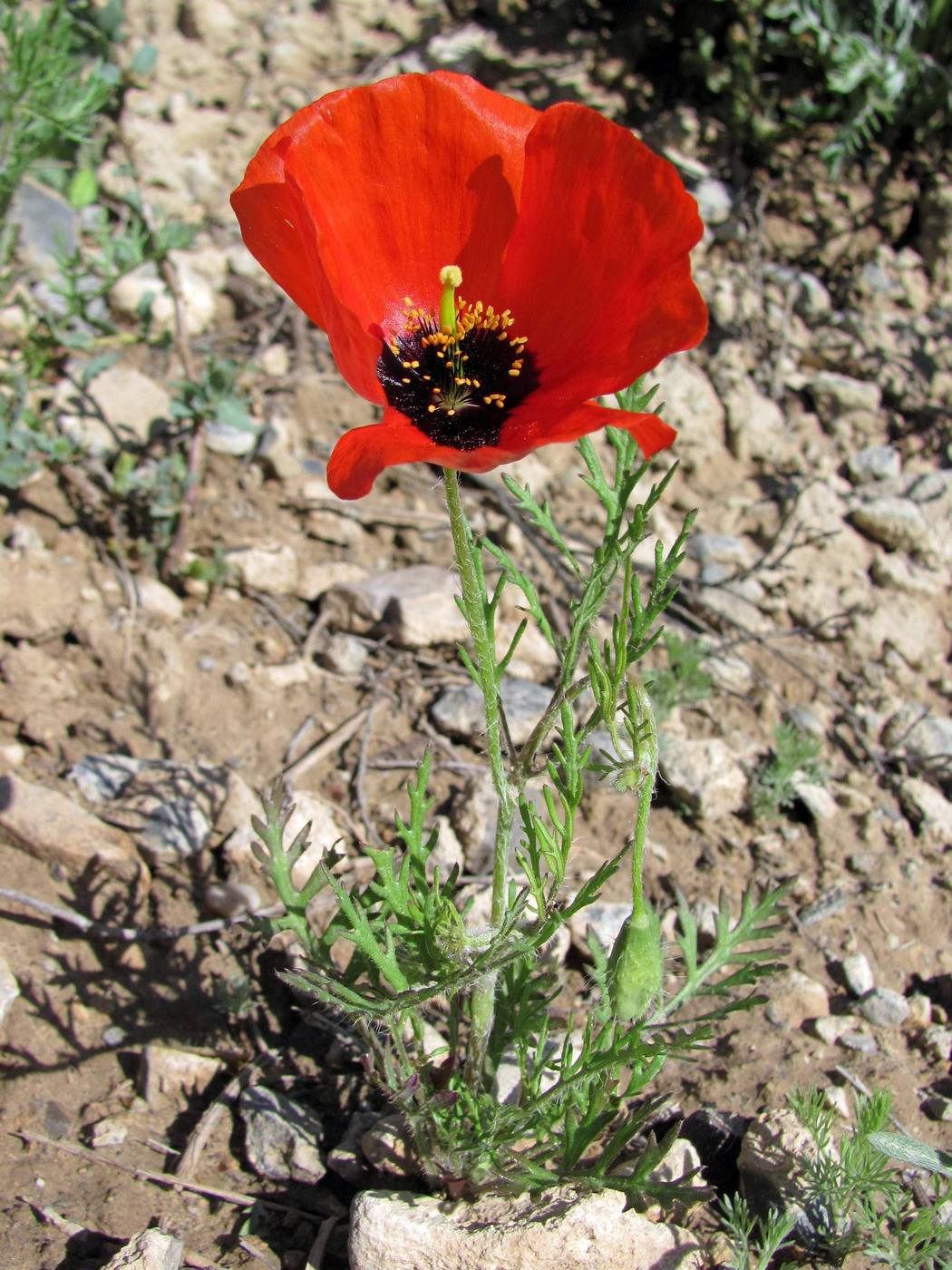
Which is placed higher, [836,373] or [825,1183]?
[836,373]

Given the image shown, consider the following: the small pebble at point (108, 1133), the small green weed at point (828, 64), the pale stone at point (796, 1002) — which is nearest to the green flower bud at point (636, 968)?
the pale stone at point (796, 1002)

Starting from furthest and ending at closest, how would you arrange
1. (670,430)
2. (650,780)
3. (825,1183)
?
(825,1183)
(650,780)
(670,430)

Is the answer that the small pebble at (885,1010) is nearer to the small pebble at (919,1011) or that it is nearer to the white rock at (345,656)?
the small pebble at (919,1011)

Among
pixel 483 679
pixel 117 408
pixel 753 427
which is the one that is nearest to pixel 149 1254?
pixel 483 679

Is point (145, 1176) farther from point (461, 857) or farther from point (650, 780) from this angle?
point (650, 780)

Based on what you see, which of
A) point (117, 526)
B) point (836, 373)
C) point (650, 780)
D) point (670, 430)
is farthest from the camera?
point (836, 373)

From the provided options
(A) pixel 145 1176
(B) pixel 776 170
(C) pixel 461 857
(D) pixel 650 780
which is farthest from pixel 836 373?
(A) pixel 145 1176
